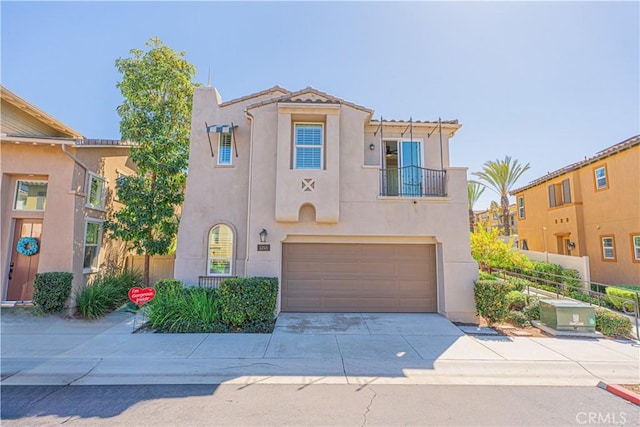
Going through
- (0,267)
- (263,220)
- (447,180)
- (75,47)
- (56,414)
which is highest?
(75,47)

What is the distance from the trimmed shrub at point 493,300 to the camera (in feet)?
27.9

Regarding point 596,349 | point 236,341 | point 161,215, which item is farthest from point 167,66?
point 596,349

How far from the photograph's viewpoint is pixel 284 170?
920cm

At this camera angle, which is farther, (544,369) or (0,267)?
(0,267)

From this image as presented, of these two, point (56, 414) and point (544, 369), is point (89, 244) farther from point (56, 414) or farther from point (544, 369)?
point (544, 369)

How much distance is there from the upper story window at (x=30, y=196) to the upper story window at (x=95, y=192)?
122cm

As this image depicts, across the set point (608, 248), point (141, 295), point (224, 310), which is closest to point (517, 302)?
point (224, 310)

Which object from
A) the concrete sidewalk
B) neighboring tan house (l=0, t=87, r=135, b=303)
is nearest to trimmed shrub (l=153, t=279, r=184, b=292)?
the concrete sidewalk

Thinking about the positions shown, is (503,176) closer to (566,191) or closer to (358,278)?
(566,191)

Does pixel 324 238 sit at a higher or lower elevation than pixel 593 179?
lower

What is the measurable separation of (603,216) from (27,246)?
24809 mm

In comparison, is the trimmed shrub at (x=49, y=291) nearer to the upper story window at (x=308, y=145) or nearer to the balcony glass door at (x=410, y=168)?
the upper story window at (x=308, y=145)

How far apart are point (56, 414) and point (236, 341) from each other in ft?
11.1

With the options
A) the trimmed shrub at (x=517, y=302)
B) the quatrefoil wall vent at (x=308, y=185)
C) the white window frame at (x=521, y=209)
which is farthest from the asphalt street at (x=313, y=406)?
the white window frame at (x=521, y=209)
